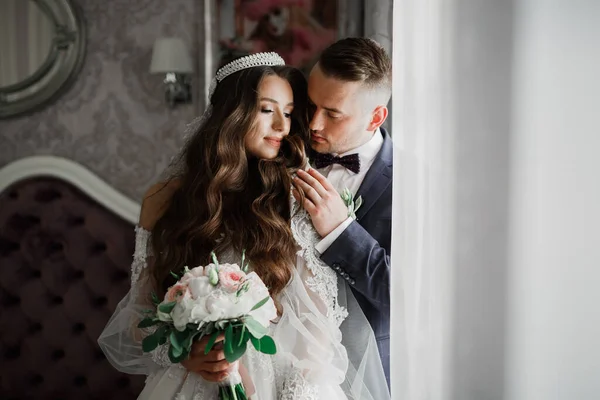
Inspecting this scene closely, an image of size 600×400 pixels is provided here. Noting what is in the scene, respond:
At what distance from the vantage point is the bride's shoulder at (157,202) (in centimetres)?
178

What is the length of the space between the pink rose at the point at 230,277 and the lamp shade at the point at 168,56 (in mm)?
1486

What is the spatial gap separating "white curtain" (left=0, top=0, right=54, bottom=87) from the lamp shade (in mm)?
514

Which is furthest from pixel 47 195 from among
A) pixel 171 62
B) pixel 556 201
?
pixel 556 201

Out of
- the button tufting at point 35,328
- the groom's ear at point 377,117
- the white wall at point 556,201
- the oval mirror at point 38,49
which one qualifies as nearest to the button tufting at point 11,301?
the button tufting at point 35,328

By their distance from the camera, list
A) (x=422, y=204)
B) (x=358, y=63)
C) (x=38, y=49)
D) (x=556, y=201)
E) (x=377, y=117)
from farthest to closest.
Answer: (x=38, y=49)
(x=377, y=117)
(x=358, y=63)
(x=422, y=204)
(x=556, y=201)

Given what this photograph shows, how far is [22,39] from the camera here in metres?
2.74

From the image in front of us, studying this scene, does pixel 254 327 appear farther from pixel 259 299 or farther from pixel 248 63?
pixel 248 63

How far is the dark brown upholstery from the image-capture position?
103 inches

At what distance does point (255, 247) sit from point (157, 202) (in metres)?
0.39

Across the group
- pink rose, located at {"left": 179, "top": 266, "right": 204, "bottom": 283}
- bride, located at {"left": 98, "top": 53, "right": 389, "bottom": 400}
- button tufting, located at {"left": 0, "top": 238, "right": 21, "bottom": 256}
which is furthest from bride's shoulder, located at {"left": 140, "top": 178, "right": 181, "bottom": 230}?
button tufting, located at {"left": 0, "top": 238, "right": 21, "bottom": 256}

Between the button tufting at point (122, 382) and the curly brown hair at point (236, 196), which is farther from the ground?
the curly brown hair at point (236, 196)

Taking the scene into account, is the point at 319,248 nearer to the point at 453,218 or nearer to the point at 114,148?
the point at 453,218

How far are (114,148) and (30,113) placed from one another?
0.43m

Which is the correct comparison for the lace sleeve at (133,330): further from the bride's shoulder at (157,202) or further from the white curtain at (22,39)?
the white curtain at (22,39)
